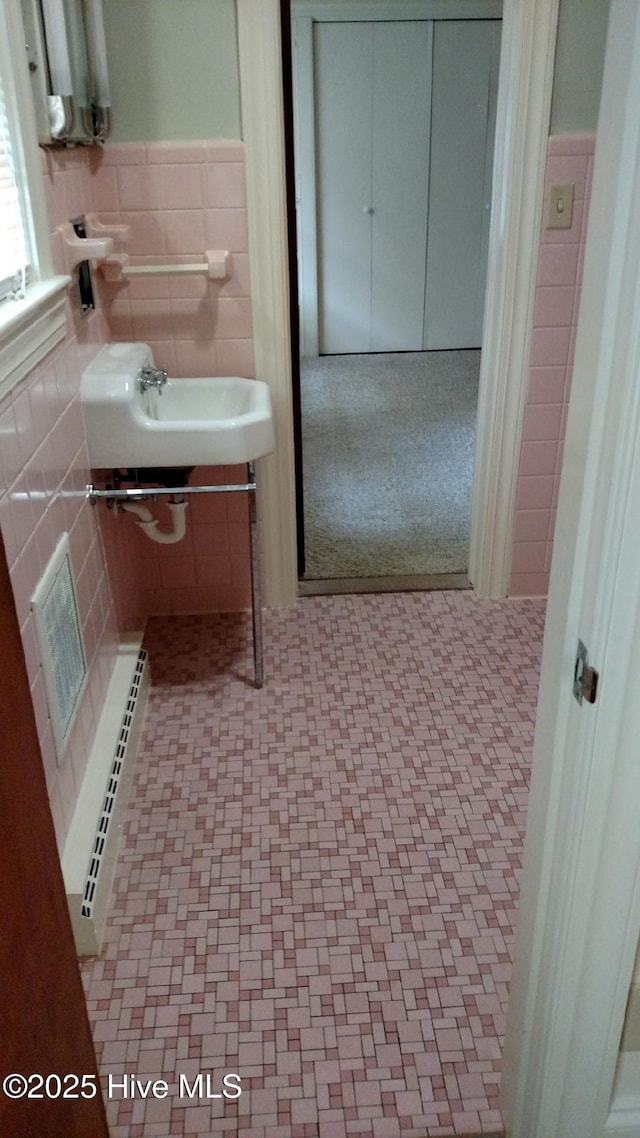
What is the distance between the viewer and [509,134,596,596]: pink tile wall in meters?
2.38

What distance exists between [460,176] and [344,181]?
2.44 ft

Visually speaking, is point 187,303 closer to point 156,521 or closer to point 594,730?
point 156,521

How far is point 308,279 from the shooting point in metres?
5.72

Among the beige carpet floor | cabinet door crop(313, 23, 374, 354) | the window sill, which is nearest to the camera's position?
the window sill

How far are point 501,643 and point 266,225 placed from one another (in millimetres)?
1398

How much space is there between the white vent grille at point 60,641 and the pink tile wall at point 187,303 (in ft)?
1.60

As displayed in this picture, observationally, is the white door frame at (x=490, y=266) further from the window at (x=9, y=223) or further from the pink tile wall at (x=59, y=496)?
the window at (x=9, y=223)

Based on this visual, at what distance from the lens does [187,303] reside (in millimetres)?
2471

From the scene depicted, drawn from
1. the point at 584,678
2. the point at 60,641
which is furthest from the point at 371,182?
the point at 584,678

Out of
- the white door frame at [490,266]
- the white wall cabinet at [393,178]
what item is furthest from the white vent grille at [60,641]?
the white wall cabinet at [393,178]

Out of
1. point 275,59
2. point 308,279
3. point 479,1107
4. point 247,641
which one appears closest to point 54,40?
point 275,59

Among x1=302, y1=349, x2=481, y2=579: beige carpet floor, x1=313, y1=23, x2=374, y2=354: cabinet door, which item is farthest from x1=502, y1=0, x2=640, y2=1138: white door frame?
x1=313, y1=23, x2=374, y2=354: cabinet door

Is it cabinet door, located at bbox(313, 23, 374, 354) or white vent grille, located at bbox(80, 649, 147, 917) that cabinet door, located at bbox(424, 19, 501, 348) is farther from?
white vent grille, located at bbox(80, 649, 147, 917)

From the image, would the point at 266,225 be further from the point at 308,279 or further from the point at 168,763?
the point at 308,279
